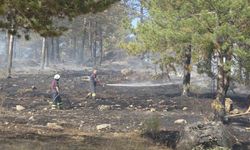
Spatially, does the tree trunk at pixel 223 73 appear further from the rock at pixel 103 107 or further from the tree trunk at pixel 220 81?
the rock at pixel 103 107

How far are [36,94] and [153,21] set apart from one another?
10427 millimetres

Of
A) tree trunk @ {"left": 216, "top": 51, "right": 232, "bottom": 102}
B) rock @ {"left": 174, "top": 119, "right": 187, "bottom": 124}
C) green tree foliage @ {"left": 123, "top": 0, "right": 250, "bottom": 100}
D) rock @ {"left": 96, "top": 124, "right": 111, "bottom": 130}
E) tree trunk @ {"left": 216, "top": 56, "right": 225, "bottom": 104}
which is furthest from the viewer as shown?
rock @ {"left": 174, "top": 119, "right": 187, "bottom": 124}

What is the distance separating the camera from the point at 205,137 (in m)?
16.3

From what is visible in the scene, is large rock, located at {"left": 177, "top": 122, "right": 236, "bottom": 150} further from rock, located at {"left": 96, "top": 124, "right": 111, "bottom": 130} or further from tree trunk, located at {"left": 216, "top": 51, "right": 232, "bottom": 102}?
rock, located at {"left": 96, "top": 124, "right": 111, "bottom": 130}

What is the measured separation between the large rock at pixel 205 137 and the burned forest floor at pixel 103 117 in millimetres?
697

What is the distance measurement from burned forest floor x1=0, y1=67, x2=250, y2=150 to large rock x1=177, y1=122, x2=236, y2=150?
2.29 ft

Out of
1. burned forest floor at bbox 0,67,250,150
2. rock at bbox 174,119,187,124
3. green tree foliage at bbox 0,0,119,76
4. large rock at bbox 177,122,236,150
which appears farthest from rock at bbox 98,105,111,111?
green tree foliage at bbox 0,0,119,76

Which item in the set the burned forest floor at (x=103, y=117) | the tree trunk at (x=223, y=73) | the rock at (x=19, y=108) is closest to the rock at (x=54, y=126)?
the burned forest floor at (x=103, y=117)

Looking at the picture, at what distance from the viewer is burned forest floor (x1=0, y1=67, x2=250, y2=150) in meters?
16.8

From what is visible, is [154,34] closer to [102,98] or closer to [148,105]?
[148,105]

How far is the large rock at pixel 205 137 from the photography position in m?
16.1

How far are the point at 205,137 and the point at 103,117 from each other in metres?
6.99

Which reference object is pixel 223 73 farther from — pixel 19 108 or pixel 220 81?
pixel 19 108

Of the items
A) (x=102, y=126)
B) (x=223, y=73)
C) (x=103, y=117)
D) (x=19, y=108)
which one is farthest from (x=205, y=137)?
(x=19, y=108)
